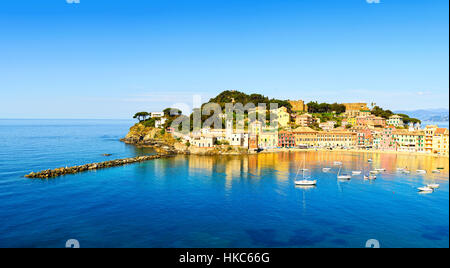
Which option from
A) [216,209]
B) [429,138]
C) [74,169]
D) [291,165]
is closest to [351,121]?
[429,138]

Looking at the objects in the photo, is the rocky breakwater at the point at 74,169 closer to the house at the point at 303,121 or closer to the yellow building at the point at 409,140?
the house at the point at 303,121

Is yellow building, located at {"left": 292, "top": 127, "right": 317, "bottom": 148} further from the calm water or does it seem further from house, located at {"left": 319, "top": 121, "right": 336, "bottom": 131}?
the calm water

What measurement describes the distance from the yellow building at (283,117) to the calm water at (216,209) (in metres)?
39.1

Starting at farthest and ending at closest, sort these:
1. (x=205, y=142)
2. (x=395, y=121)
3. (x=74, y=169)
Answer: (x=395, y=121) → (x=205, y=142) → (x=74, y=169)

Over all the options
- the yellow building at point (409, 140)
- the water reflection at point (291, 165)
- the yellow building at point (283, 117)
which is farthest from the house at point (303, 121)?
the water reflection at point (291, 165)

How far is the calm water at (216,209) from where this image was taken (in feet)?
57.4

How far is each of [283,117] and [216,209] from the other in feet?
190

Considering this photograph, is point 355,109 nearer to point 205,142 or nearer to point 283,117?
point 283,117

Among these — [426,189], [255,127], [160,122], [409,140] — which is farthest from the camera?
[160,122]

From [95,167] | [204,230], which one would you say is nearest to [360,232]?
[204,230]

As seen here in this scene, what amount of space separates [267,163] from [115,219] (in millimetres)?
26490

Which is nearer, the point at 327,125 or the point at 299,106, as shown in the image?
the point at 327,125

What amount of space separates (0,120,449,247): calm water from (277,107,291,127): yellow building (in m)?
39.1

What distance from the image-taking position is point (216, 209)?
22.7 meters
